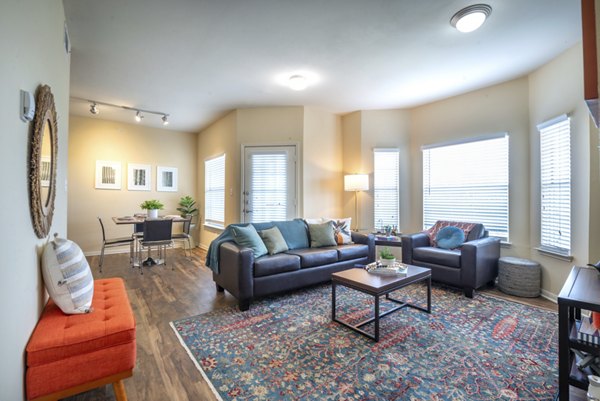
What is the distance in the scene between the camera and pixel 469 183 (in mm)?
4207

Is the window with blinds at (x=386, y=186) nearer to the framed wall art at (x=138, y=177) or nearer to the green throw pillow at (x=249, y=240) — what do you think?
the green throw pillow at (x=249, y=240)

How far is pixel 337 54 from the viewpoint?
309cm

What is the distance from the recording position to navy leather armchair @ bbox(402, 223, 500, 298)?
10.6ft

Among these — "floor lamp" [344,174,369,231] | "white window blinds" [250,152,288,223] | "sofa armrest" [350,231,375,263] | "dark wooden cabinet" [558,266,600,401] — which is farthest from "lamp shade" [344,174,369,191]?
"dark wooden cabinet" [558,266,600,401]

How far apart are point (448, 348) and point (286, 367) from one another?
1297 millimetres

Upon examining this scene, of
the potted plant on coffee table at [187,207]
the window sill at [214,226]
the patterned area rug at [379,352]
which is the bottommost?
the patterned area rug at [379,352]

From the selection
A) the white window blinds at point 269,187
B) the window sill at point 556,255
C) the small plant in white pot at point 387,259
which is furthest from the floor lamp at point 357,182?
the window sill at point 556,255

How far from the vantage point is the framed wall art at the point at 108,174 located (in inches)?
223

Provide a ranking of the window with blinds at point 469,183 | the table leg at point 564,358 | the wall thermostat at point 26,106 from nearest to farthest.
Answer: the wall thermostat at point 26,106, the table leg at point 564,358, the window with blinds at point 469,183

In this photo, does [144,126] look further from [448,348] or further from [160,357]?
[448,348]

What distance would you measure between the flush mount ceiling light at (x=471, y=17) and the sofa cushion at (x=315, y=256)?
Answer: 2.77m

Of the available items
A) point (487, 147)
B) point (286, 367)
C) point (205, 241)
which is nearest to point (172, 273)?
point (205, 241)

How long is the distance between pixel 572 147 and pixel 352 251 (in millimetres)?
2717

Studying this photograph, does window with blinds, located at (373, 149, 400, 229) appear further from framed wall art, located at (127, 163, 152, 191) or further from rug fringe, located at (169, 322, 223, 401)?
framed wall art, located at (127, 163, 152, 191)
